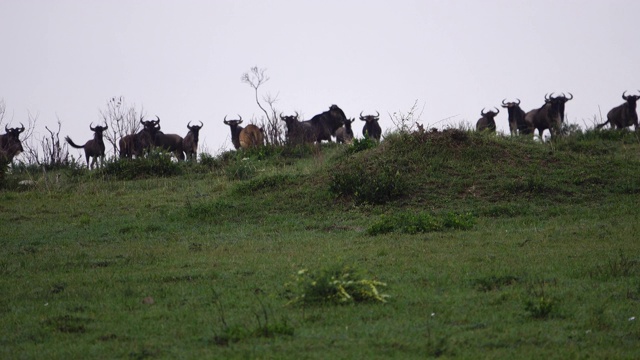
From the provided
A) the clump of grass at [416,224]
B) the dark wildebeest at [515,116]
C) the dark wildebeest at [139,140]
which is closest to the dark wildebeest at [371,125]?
the dark wildebeest at [515,116]

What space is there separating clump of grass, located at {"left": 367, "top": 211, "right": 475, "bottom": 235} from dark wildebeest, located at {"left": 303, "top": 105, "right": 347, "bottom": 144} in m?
17.1

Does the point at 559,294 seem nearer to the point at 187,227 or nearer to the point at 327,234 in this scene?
the point at 327,234

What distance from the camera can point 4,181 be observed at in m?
20.2

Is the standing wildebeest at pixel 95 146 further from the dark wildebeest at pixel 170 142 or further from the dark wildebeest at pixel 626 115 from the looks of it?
the dark wildebeest at pixel 626 115

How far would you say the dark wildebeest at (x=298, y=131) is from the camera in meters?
25.2

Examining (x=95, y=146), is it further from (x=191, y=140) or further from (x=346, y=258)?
(x=346, y=258)

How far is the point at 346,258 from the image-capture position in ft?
33.2

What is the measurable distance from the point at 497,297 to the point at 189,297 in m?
2.79

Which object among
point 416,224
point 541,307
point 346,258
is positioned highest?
point 416,224

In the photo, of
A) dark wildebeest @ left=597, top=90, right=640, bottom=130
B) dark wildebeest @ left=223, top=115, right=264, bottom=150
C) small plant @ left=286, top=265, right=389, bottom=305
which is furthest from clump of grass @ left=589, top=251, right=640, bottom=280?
dark wildebeest @ left=597, top=90, right=640, bottom=130

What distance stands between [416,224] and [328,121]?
17881mm

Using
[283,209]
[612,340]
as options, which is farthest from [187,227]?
[612,340]

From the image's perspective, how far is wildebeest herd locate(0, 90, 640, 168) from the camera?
2681 centimetres

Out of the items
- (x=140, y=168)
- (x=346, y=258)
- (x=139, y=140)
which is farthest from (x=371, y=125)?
(x=346, y=258)
